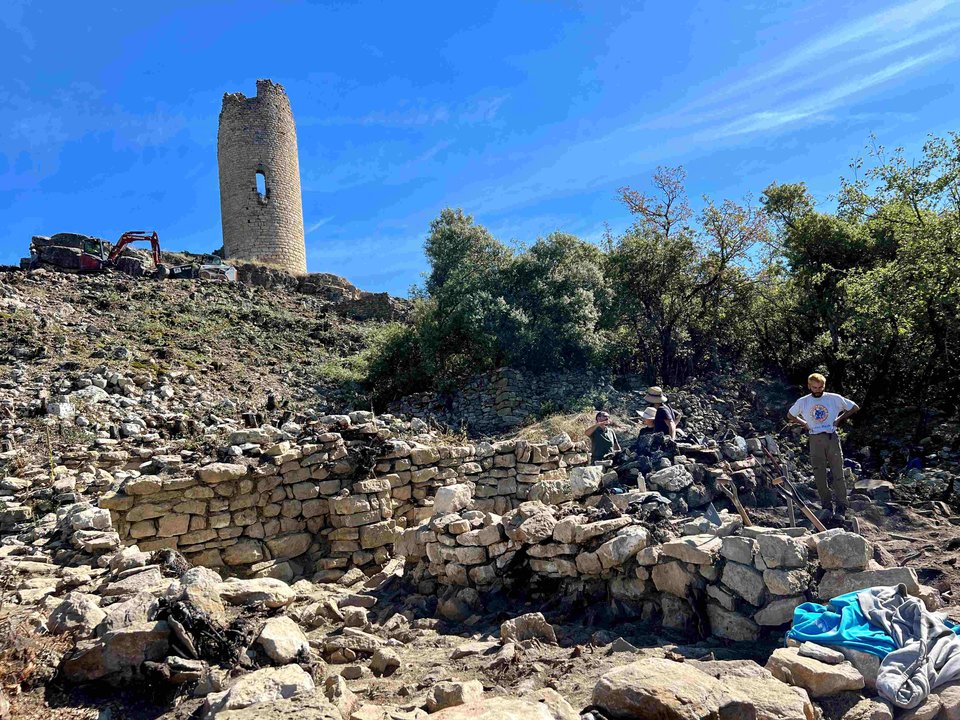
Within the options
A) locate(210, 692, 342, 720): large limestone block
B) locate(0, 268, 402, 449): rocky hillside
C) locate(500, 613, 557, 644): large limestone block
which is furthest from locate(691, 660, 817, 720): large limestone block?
locate(0, 268, 402, 449): rocky hillside

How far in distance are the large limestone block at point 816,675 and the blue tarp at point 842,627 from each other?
197 mm

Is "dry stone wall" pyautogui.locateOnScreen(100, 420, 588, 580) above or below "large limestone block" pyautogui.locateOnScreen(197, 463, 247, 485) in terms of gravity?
below

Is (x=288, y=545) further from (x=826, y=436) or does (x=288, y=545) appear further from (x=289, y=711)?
(x=826, y=436)

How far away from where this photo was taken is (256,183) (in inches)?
1006

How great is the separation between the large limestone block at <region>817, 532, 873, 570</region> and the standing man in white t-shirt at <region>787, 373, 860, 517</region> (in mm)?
2579

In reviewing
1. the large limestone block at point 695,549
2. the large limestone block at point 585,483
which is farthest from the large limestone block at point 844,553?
the large limestone block at point 585,483

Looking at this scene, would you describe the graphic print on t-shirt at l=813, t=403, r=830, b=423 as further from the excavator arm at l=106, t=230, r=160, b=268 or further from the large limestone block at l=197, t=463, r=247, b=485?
the excavator arm at l=106, t=230, r=160, b=268

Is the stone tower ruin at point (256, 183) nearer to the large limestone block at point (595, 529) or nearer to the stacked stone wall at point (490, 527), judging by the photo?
the stacked stone wall at point (490, 527)

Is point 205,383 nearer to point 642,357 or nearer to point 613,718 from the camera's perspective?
point 642,357

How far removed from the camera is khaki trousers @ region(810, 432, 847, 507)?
6738mm

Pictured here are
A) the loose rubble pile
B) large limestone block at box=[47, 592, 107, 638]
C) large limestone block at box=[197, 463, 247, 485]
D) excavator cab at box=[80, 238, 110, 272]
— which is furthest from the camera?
excavator cab at box=[80, 238, 110, 272]

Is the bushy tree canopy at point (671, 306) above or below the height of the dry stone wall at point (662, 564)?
above

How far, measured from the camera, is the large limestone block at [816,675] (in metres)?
3.40

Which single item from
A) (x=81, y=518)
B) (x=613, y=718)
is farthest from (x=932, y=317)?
(x=81, y=518)
